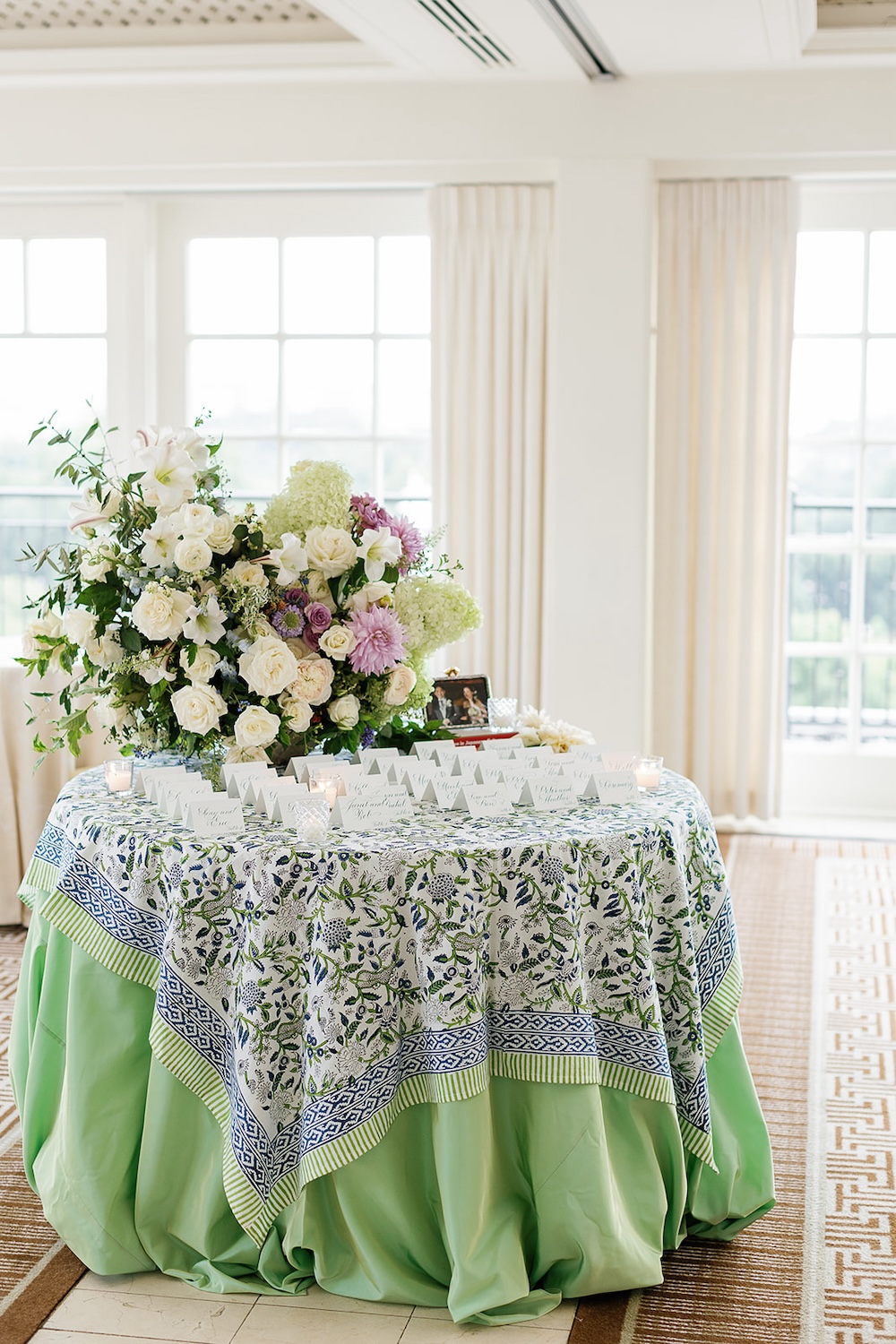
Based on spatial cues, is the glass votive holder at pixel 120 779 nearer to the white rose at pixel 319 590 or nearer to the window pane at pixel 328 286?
the white rose at pixel 319 590

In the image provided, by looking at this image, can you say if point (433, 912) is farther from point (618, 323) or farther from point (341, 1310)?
point (618, 323)

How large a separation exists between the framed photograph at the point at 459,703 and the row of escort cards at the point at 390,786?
26 centimetres

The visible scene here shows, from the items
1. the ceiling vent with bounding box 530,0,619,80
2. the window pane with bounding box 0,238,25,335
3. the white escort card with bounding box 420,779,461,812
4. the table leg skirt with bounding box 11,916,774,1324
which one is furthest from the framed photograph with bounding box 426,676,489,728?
the window pane with bounding box 0,238,25,335

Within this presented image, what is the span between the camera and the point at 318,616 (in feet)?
7.96

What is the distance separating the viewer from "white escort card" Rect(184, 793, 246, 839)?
2189 mm

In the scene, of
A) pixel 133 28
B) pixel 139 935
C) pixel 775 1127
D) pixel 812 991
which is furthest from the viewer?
pixel 133 28

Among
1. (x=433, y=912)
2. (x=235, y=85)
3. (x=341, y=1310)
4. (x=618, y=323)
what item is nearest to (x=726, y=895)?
(x=433, y=912)

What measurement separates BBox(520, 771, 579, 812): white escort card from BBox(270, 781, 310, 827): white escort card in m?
0.38

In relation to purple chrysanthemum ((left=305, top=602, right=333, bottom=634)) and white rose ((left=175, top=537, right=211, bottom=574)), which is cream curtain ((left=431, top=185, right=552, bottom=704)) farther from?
white rose ((left=175, top=537, right=211, bottom=574))

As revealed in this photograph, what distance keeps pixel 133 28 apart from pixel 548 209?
62.8 inches

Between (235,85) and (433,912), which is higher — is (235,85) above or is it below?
above

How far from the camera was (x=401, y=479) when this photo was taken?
5.46 m

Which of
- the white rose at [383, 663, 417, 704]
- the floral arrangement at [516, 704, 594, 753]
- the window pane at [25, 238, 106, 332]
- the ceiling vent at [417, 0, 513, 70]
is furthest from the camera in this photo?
the window pane at [25, 238, 106, 332]

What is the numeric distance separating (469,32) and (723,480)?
182cm
